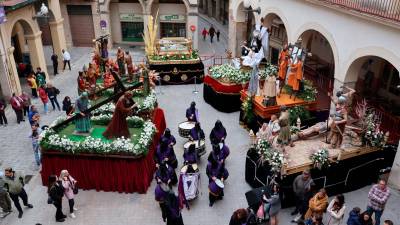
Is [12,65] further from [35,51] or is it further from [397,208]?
[397,208]

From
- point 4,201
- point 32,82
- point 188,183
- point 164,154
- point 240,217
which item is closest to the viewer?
point 240,217

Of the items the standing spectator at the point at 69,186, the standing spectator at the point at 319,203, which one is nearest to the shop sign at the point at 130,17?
the standing spectator at the point at 69,186

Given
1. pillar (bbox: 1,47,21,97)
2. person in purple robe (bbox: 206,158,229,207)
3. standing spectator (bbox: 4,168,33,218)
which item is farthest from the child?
pillar (bbox: 1,47,21,97)

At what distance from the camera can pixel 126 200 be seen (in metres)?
11.4

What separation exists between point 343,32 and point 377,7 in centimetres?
158

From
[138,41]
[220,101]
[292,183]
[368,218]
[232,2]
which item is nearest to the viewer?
[368,218]

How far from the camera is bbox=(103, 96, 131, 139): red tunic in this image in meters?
11.2

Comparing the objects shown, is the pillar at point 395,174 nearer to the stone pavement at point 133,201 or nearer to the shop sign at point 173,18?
the stone pavement at point 133,201

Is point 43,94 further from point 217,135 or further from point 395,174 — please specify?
point 395,174

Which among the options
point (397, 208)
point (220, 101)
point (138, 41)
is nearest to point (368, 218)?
point (397, 208)

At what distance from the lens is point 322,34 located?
Result: 14797 mm

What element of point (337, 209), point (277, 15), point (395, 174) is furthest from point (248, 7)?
point (337, 209)

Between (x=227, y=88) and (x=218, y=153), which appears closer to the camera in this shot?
(x=218, y=153)

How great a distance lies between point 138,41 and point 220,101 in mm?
15091
